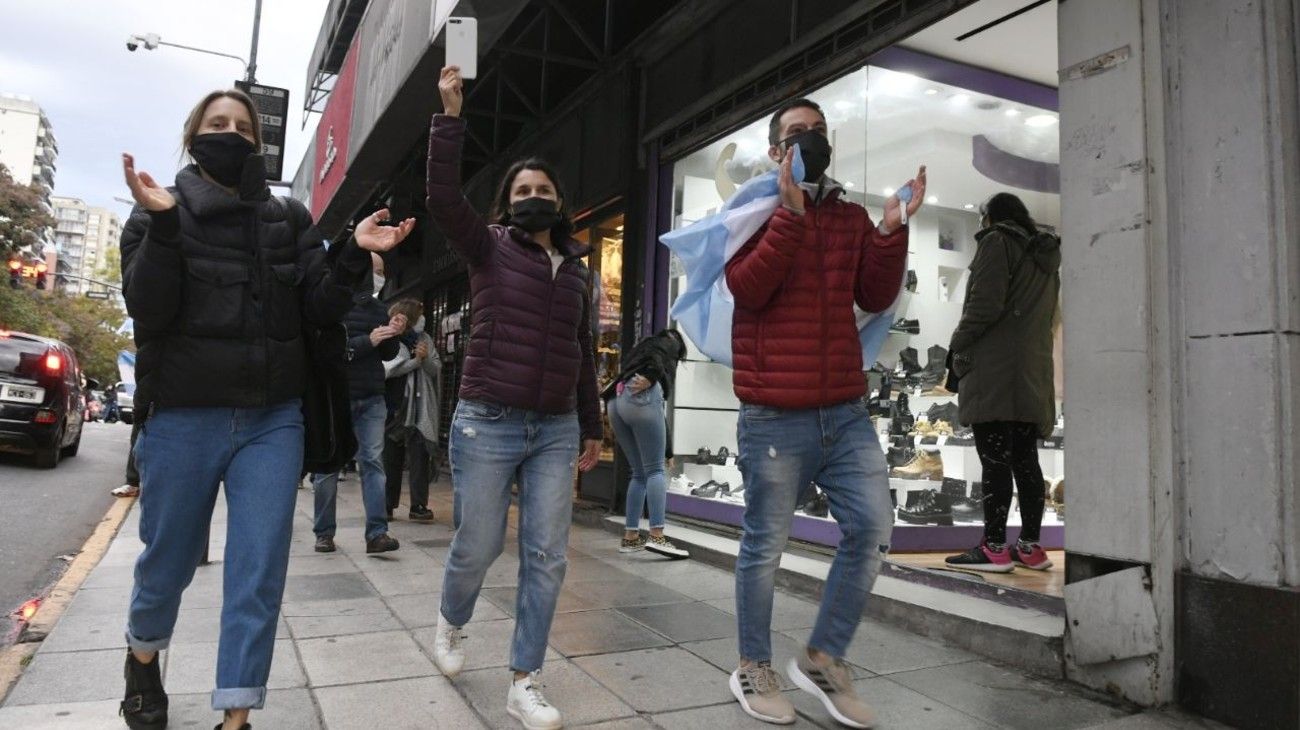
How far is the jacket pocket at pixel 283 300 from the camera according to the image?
260cm

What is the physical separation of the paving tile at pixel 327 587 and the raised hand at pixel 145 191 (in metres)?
2.83

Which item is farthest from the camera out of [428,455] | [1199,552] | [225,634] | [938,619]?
[428,455]

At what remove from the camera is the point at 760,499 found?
9.82ft

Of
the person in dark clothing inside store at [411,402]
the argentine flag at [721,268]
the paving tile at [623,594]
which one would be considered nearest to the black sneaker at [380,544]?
the person in dark clothing inside store at [411,402]

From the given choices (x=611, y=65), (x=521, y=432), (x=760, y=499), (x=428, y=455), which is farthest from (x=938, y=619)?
(x=611, y=65)

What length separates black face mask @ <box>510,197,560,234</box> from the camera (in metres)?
3.09

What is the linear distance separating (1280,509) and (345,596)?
14.0 ft

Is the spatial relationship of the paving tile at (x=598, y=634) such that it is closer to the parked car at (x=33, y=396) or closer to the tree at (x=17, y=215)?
the parked car at (x=33, y=396)

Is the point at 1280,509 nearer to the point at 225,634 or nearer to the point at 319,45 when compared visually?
the point at 225,634

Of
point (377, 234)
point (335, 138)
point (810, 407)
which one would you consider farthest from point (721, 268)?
point (335, 138)

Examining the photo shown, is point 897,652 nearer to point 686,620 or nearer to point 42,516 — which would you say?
point 686,620

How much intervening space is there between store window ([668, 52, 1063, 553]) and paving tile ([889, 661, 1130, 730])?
2.02 metres

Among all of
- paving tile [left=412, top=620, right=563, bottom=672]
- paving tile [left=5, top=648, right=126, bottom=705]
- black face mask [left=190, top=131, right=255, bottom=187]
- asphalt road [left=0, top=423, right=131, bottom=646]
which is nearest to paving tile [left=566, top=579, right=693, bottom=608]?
paving tile [left=412, top=620, right=563, bottom=672]

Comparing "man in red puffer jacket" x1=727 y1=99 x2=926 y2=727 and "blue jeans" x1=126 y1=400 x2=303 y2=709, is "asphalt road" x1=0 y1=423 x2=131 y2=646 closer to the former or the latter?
"blue jeans" x1=126 y1=400 x2=303 y2=709
